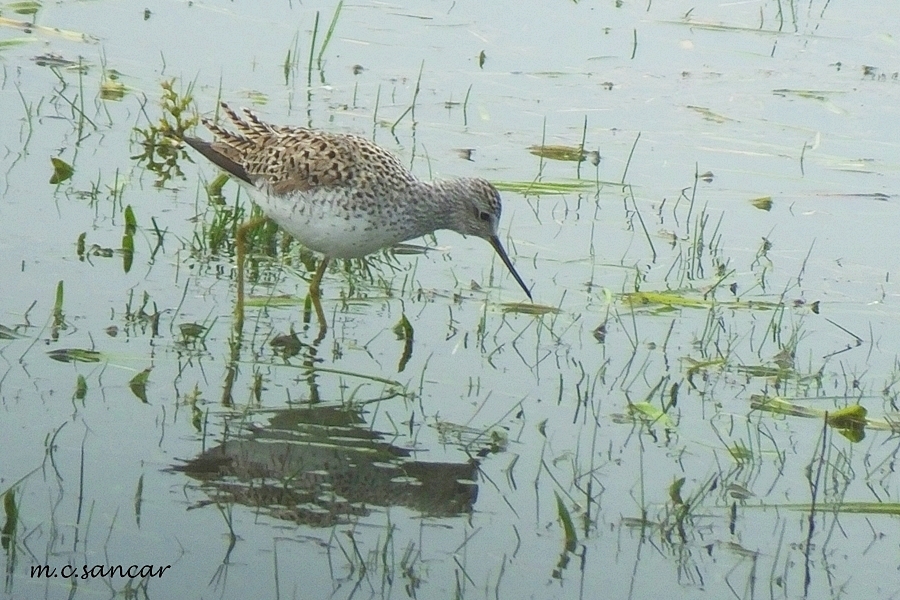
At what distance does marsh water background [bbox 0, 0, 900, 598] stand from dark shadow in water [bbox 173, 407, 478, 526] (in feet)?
0.05

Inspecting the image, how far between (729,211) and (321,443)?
440 cm

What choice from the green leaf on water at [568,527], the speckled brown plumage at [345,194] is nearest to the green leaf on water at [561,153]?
the speckled brown plumage at [345,194]

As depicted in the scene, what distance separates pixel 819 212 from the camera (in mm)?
10305

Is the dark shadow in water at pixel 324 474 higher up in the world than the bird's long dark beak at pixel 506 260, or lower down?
lower down

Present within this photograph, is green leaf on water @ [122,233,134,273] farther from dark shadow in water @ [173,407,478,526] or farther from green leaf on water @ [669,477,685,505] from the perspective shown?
green leaf on water @ [669,477,685,505]

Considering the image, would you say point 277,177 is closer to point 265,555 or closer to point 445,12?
point 265,555

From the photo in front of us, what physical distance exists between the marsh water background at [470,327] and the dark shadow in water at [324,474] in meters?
0.02

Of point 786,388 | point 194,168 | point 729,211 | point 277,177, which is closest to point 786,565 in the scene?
point 786,388

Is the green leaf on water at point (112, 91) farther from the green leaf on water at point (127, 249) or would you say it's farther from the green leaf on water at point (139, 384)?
the green leaf on water at point (139, 384)

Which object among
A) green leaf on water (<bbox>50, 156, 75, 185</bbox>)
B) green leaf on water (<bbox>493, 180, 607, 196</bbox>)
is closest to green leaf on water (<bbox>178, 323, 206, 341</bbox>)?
green leaf on water (<bbox>50, 156, 75, 185</bbox>)

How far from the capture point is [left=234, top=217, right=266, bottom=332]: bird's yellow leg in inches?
308

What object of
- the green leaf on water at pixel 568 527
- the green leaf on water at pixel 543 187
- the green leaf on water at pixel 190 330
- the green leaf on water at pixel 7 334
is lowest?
the green leaf on water at pixel 568 527

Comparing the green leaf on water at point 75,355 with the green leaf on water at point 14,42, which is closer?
the green leaf on water at point 75,355

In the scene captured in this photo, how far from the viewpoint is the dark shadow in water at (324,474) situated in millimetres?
5984
